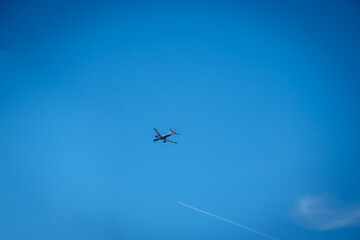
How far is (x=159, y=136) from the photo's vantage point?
57.4 meters
